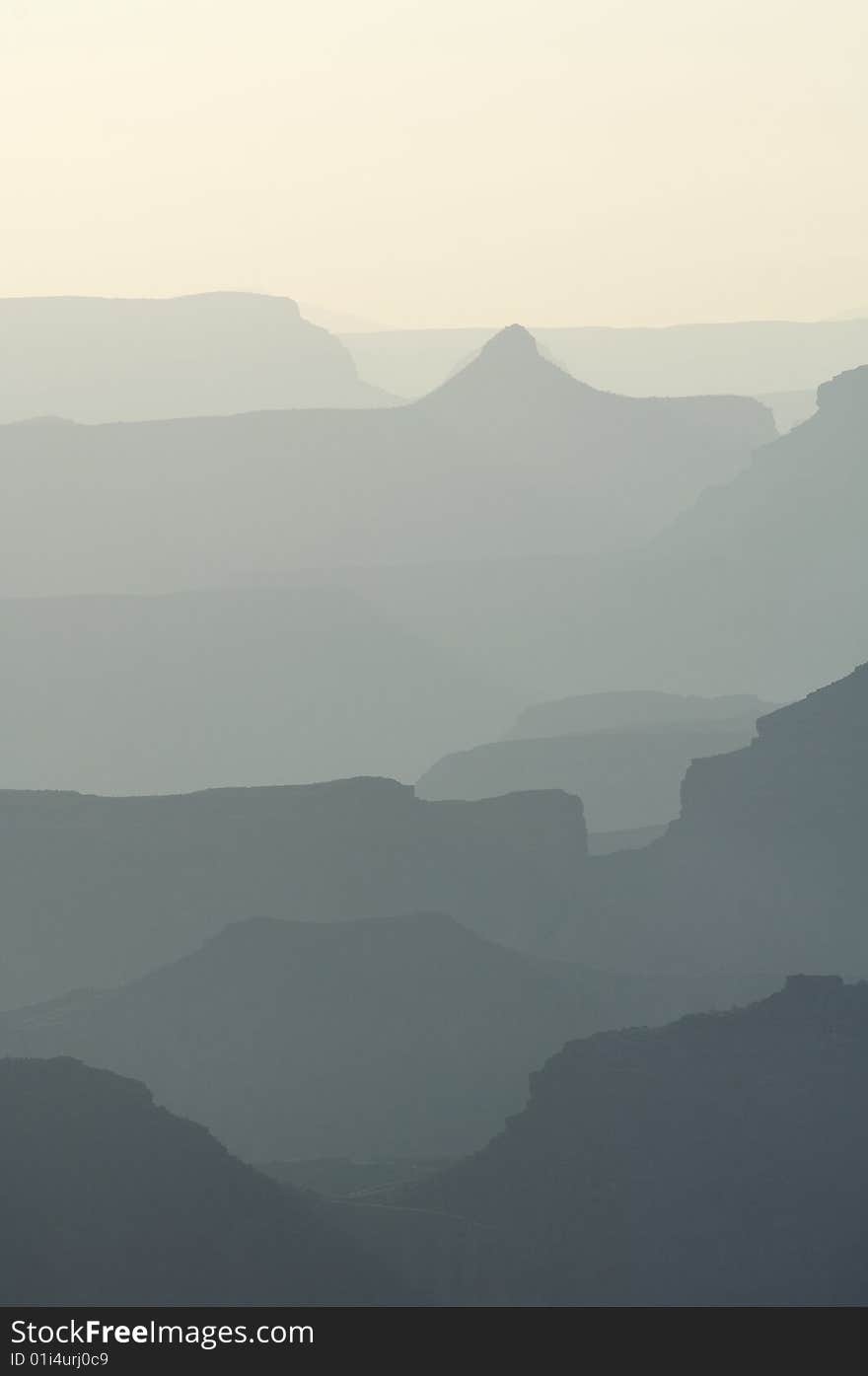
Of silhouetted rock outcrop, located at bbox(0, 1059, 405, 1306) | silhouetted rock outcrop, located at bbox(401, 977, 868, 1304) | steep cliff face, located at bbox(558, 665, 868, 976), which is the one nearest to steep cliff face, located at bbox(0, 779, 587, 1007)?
steep cliff face, located at bbox(558, 665, 868, 976)

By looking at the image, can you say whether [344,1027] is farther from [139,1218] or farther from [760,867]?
[139,1218]

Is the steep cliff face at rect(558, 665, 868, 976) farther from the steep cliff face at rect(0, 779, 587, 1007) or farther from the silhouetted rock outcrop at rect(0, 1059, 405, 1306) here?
the silhouetted rock outcrop at rect(0, 1059, 405, 1306)

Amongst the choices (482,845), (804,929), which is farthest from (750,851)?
(482,845)

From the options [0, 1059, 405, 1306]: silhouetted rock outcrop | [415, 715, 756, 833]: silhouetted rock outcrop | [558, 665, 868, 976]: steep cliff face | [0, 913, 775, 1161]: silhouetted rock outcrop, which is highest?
[415, 715, 756, 833]: silhouetted rock outcrop

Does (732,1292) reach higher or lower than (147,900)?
lower

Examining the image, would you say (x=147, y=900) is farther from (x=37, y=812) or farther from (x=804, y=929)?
(x=804, y=929)
